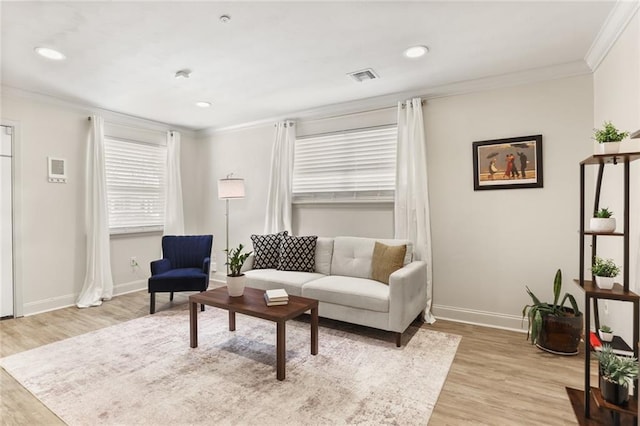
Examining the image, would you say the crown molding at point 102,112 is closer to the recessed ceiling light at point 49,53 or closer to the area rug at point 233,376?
the recessed ceiling light at point 49,53

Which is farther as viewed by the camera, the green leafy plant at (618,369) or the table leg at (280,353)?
the table leg at (280,353)

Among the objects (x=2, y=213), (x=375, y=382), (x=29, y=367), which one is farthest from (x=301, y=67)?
(x=2, y=213)

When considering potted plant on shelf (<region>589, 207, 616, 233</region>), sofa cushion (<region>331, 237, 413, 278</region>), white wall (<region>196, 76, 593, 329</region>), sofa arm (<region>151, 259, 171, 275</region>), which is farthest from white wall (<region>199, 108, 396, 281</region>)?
potted plant on shelf (<region>589, 207, 616, 233</region>)

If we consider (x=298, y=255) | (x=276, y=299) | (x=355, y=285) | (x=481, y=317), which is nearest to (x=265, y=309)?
(x=276, y=299)

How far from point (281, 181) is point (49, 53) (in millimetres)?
2760

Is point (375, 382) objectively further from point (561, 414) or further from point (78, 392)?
point (78, 392)

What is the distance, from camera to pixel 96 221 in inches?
170

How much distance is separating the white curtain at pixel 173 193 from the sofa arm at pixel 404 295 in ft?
12.4

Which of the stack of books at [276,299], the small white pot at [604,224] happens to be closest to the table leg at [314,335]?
the stack of books at [276,299]

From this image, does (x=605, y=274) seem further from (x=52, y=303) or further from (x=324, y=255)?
(x=52, y=303)

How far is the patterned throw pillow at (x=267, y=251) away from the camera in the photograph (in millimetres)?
4141

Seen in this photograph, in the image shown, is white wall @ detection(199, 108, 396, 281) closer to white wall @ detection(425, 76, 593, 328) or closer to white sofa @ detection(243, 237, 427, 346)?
white sofa @ detection(243, 237, 427, 346)

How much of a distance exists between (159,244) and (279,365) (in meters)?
3.74

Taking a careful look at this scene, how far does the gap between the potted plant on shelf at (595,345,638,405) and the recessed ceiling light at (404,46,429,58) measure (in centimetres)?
248
